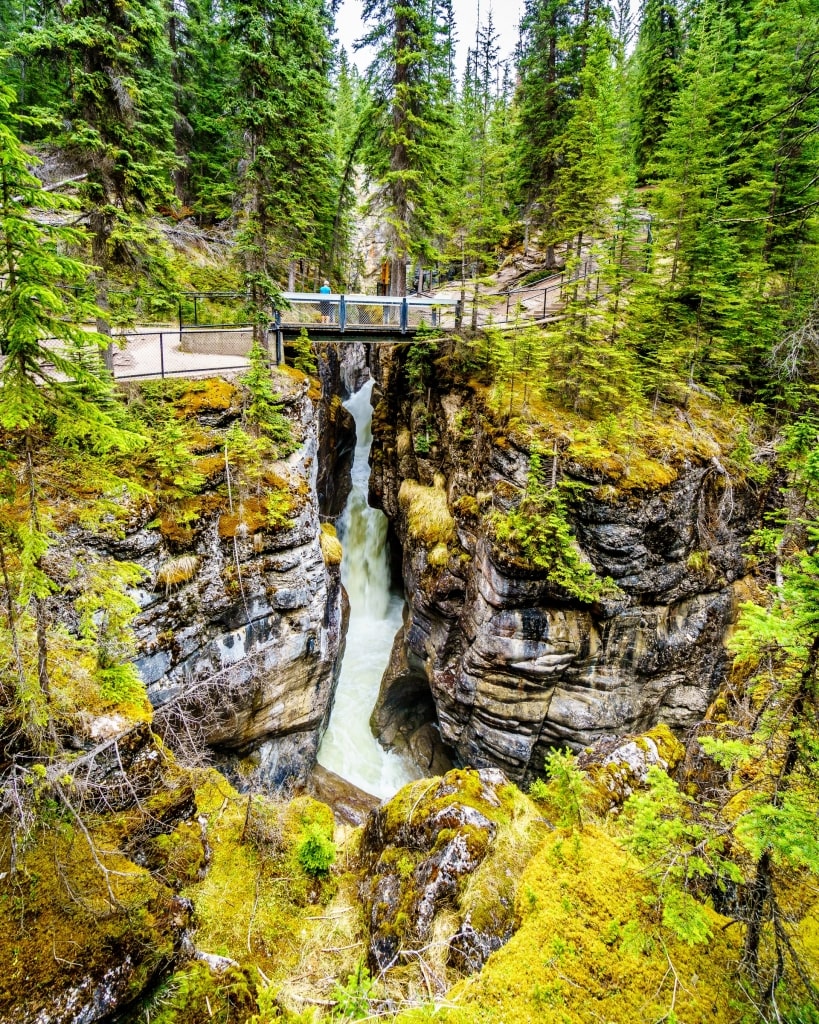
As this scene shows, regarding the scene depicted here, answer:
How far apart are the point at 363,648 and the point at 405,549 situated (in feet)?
14.1

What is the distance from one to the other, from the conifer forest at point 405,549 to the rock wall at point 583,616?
11 cm

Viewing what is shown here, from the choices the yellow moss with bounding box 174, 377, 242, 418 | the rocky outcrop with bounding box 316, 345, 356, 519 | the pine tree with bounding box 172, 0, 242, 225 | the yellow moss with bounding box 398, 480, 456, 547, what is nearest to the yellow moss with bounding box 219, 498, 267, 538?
the yellow moss with bounding box 174, 377, 242, 418

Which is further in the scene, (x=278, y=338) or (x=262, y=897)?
(x=278, y=338)

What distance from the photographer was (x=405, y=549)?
16.3 metres

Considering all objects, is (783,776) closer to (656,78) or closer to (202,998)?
(202,998)

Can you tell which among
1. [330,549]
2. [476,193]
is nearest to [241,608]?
[330,549]

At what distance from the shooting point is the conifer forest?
137 inches

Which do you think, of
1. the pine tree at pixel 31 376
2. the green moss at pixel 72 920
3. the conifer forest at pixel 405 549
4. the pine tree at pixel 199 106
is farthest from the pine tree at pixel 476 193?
the green moss at pixel 72 920

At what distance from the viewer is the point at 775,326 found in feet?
43.9

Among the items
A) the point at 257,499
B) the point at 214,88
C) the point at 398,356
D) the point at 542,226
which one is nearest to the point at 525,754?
the point at 257,499

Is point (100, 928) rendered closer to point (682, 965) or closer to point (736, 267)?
point (682, 965)

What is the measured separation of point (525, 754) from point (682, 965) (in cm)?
1023

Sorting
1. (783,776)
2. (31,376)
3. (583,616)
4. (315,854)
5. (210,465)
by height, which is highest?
(31,376)

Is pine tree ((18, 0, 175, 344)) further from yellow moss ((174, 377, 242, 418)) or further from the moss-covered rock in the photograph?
the moss-covered rock
